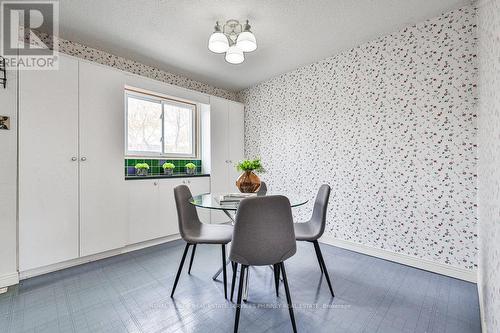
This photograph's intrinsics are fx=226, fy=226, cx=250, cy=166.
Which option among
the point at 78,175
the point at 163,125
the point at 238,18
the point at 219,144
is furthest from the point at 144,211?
the point at 238,18

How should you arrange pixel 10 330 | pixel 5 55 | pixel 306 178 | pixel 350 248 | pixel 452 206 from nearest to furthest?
pixel 10 330
pixel 5 55
pixel 452 206
pixel 350 248
pixel 306 178

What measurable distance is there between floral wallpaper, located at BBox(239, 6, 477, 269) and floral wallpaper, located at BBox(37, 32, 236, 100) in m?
1.64

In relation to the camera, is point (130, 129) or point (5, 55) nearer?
point (5, 55)

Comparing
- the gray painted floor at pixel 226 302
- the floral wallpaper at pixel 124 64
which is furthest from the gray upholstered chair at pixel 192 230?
the floral wallpaper at pixel 124 64

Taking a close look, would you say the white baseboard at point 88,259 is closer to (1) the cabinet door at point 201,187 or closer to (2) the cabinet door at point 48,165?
(2) the cabinet door at point 48,165

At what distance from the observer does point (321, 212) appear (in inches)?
76.3

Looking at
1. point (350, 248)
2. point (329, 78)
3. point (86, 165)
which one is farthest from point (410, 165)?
point (86, 165)

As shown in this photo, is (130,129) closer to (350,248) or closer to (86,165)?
(86,165)

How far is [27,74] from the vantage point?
2.08 metres

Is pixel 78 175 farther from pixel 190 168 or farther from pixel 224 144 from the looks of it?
pixel 224 144

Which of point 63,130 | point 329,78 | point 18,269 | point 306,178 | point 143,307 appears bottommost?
point 143,307

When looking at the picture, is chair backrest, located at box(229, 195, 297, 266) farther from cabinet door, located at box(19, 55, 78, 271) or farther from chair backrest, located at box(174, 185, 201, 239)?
cabinet door, located at box(19, 55, 78, 271)

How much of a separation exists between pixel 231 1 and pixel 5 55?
2.05 m

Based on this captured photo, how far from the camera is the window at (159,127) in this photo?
10.5 feet
